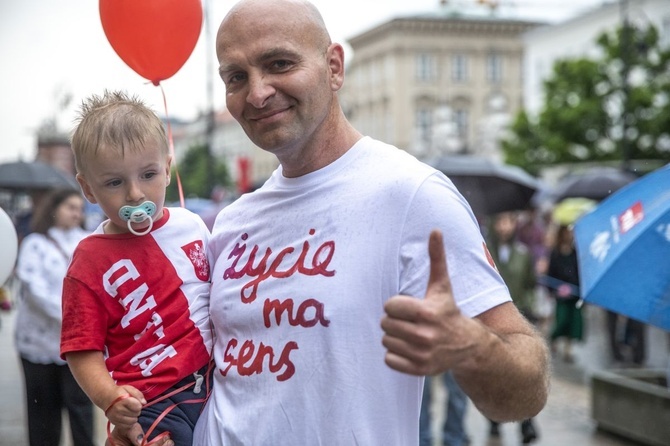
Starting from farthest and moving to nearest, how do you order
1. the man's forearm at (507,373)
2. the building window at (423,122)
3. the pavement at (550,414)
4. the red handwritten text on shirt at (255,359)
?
the building window at (423,122) → the pavement at (550,414) → the red handwritten text on shirt at (255,359) → the man's forearm at (507,373)

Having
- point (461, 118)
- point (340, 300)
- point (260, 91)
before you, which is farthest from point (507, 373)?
point (461, 118)

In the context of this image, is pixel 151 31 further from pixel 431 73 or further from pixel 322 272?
pixel 431 73

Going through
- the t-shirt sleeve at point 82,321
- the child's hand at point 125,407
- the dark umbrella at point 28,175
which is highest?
the t-shirt sleeve at point 82,321

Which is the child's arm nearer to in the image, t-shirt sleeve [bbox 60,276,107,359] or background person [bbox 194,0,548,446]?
t-shirt sleeve [bbox 60,276,107,359]

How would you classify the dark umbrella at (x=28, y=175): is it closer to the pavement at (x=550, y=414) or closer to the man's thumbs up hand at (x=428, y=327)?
the pavement at (x=550, y=414)

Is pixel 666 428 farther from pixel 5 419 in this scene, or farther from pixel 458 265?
pixel 458 265

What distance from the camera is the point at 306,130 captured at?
2.20 m

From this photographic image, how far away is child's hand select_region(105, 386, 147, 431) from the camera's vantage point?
2152 mm

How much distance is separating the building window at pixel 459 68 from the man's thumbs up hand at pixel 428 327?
57375mm

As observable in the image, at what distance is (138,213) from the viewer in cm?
226

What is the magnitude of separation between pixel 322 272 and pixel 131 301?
19.1 inches

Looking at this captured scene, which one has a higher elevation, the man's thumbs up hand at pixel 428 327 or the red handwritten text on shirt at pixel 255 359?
the man's thumbs up hand at pixel 428 327

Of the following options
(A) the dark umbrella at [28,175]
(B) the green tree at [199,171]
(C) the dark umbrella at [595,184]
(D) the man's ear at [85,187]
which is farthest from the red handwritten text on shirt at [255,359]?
(B) the green tree at [199,171]

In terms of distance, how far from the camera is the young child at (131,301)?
2217 mm
